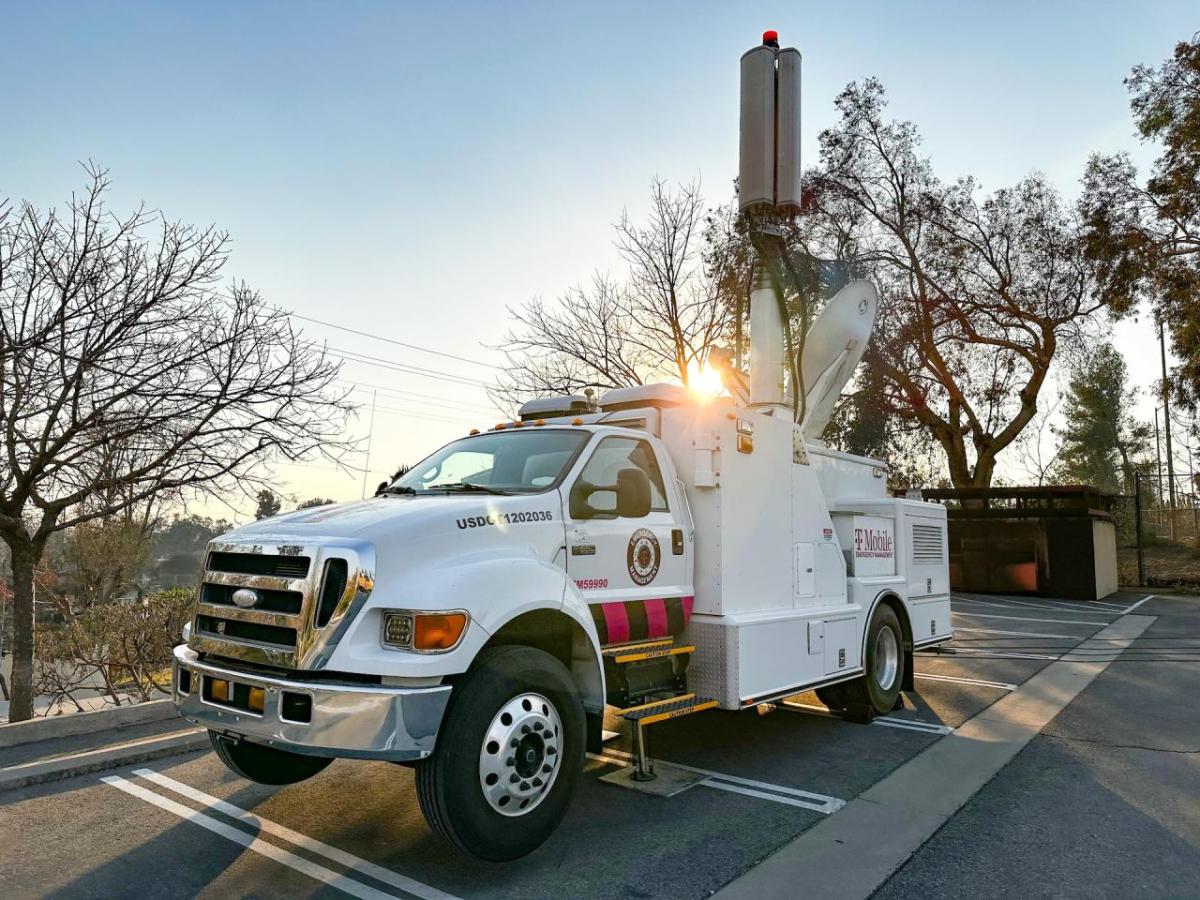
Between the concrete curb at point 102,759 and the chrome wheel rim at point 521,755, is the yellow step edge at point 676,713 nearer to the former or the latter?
the chrome wheel rim at point 521,755

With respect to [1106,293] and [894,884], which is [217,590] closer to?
[894,884]

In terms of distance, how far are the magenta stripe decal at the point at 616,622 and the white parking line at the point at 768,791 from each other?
134 centimetres

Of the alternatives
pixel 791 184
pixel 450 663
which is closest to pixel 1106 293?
pixel 791 184

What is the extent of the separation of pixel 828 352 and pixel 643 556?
451 centimetres

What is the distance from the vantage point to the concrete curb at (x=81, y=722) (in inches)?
251

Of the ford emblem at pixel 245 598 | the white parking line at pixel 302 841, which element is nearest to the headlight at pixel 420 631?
the ford emblem at pixel 245 598

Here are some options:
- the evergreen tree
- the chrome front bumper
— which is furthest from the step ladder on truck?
the evergreen tree

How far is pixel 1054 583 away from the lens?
21.5m

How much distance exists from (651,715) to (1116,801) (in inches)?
123

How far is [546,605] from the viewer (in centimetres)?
414

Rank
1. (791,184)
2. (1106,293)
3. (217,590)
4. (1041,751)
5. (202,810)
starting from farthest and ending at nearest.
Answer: (1106,293)
(791,184)
(1041,751)
(202,810)
(217,590)

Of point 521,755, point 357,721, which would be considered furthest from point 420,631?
point 521,755

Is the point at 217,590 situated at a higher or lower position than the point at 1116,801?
higher

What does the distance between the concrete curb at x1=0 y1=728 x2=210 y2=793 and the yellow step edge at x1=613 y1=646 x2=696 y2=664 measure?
12.1 feet
